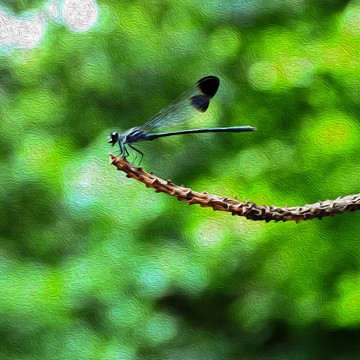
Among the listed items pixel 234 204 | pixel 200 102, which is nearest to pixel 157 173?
pixel 200 102

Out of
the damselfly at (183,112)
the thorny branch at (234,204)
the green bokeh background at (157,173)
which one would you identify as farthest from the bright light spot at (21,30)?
the thorny branch at (234,204)

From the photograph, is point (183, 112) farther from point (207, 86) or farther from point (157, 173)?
point (157, 173)

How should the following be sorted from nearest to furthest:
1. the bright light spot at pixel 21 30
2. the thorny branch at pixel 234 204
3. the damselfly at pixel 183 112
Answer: the thorny branch at pixel 234 204 → the damselfly at pixel 183 112 → the bright light spot at pixel 21 30

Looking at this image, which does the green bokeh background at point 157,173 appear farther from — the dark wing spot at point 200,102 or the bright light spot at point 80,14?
the dark wing spot at point 200,102

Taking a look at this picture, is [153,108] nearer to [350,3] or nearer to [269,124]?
[269,124]

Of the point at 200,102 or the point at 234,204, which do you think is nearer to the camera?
the point at 234,204

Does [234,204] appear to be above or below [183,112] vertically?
below
